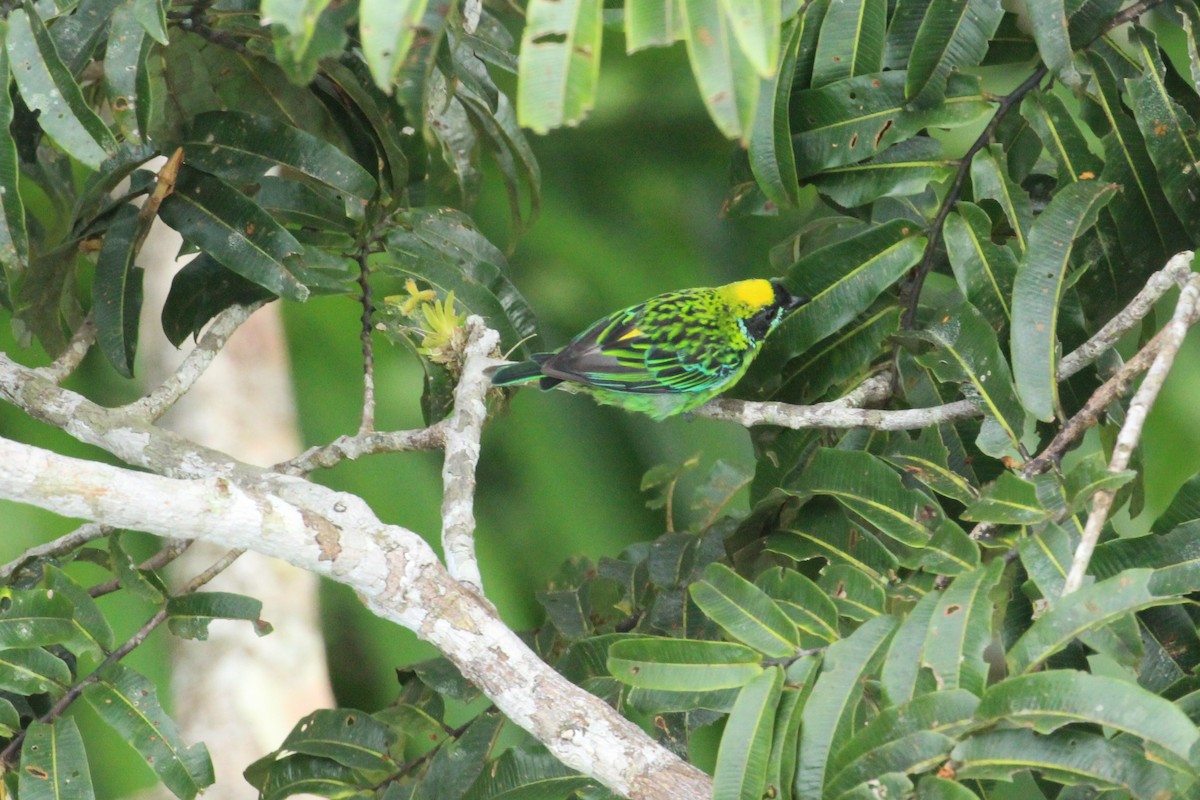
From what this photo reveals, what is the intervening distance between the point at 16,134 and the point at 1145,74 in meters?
2.02

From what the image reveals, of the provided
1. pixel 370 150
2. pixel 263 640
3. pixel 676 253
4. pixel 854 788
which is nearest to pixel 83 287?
pixel 263 640

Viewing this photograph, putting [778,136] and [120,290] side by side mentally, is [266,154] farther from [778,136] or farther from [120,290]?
[778,136]

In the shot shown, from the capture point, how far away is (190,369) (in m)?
2.13

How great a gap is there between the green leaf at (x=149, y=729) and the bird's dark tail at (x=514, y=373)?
868 mm

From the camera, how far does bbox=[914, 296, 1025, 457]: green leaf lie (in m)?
1.68

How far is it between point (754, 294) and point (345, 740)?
1355 millimetres

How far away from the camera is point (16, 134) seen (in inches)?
79.2

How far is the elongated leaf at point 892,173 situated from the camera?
1919 mm

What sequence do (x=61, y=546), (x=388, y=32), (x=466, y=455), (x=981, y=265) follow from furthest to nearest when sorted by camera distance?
1. (x=61, y=546)
2. (x=466, y=455)
3. (x=981, y=265)
4. (x=388, y=32)

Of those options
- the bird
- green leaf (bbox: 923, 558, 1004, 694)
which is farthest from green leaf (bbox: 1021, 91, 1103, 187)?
green leaf (bbox: 923, 558, 1004, 694)

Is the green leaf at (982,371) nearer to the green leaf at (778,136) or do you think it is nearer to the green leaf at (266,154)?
the green leaf at (778,136)

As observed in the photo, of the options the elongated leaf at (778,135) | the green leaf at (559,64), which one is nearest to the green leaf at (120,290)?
the elongated leaf at (778,135)

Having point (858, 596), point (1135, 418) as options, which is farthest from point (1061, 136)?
point (858, 596)

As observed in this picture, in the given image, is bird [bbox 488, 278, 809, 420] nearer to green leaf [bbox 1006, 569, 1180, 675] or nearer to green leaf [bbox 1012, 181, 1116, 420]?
green leaf [bbox 1012, 181, 1116, 420]
